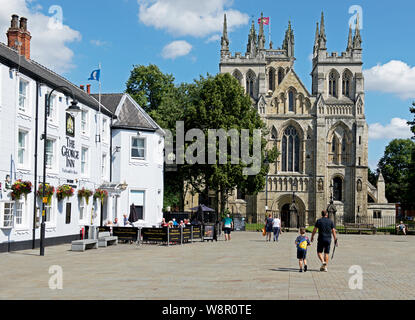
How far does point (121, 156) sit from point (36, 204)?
36.2 feet

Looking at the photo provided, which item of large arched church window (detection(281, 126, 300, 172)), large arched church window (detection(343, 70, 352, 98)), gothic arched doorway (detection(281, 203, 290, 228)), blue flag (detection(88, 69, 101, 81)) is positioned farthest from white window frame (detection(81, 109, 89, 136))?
large arched church window (detection(343, 70, 352, 98))

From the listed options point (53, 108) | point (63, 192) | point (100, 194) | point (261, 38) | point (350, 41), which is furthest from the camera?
point (261, 38)

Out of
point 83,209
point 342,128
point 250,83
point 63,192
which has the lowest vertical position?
point 83,209

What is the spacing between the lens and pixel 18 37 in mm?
28547

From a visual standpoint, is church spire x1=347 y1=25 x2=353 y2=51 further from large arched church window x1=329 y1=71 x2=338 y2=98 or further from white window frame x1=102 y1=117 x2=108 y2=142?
white window frame x1=102 y1=117 x2=108 y2=142

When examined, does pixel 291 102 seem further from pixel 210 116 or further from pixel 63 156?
pixel 63 156

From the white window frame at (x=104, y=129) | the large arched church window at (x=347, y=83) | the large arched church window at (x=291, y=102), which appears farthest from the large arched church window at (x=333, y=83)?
the white window frame at (x=104, y=129)

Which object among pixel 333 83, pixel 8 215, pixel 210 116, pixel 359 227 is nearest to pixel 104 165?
pixel 8 215

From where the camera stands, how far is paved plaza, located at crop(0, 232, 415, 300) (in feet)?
37.0

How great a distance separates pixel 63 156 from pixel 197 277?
→ 1627 centimetres

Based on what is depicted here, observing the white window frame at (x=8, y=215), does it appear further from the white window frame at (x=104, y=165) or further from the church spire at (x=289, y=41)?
the church spire at (x=289, y=41)

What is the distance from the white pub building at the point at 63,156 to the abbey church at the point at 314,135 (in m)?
35.3

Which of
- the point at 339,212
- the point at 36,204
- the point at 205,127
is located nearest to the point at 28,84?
the point at 36,204
